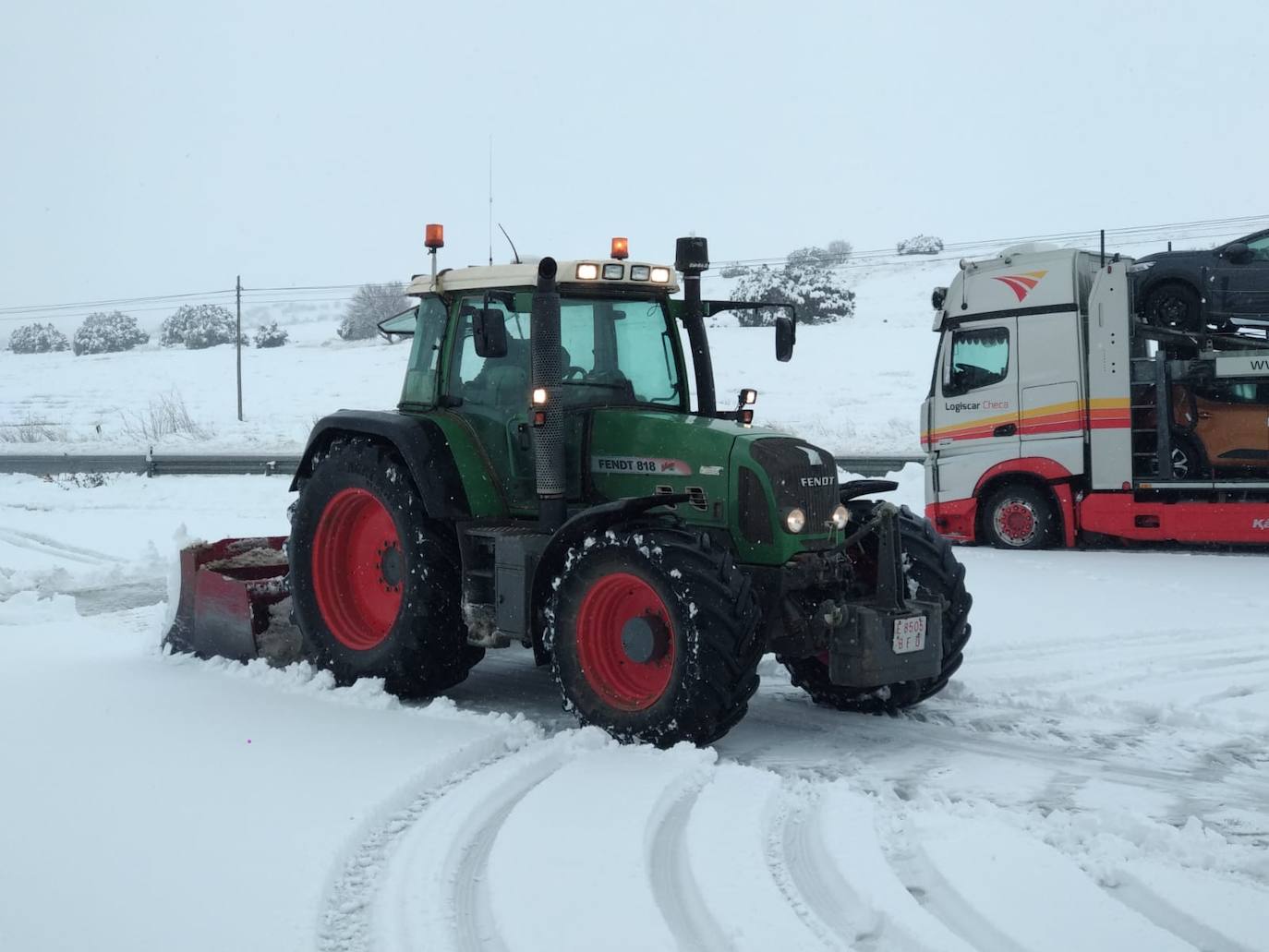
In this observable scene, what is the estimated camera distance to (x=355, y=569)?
7.54 meters

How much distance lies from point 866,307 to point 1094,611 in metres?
40.0

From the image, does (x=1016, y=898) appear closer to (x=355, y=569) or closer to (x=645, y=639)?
(x=645, y=639)

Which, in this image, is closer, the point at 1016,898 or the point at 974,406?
the point at 1016,898

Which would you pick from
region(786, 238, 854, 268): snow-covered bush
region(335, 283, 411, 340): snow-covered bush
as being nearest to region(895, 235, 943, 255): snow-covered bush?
region(786, 238, 854, 268): snow-covered bush

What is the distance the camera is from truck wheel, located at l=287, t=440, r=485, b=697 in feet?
22.0

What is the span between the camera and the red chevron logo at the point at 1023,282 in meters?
13.1

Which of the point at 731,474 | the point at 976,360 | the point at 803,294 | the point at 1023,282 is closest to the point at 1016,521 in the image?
the point at 976,360

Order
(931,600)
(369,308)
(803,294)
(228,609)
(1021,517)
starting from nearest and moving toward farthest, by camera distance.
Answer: (931,600), (228,609), (1021,517), (803,294), (369,308)

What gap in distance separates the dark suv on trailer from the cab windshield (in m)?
7.87

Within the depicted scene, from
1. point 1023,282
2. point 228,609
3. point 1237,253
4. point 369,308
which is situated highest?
point 369,308

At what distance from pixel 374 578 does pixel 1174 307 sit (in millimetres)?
9088

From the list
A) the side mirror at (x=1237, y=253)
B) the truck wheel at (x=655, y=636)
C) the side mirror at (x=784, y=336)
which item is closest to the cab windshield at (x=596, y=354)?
the side mirror at (x=784, y=336)

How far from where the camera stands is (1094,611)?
941cm

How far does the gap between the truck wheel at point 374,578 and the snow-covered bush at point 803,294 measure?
113ft
